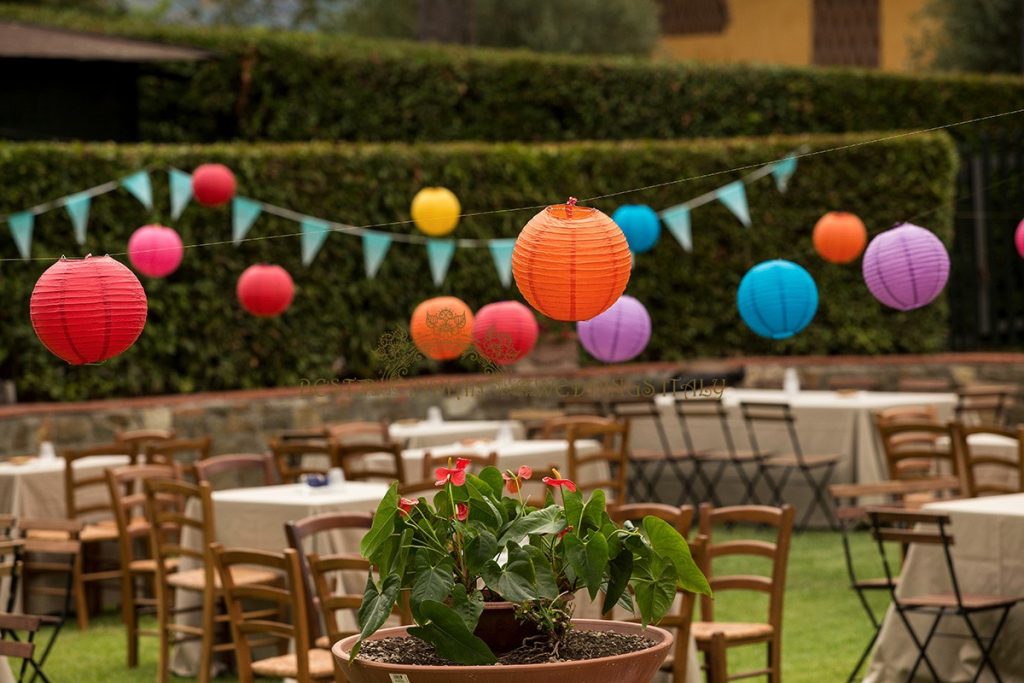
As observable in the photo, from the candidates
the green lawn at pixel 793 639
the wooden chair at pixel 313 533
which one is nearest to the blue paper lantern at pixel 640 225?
the green lawn at pixel 793 639

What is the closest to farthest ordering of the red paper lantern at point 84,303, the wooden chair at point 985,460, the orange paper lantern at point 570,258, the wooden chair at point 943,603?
the orange paper lantern at point 570,258, the red paper lantern at point 84,303, the wooden chair at point 943,603, the wooden chair at point 985,460

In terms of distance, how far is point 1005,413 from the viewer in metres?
13.1

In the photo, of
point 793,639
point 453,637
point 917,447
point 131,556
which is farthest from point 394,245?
point 453,637

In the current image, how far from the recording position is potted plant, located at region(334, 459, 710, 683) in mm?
3123

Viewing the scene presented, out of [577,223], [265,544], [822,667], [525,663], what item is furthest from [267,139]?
[525,663]

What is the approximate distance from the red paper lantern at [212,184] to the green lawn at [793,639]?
11.0 feet

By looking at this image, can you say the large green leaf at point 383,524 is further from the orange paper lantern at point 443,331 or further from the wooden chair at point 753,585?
the orange paper lantern at point 443,331

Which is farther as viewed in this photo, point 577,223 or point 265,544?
point 265,544

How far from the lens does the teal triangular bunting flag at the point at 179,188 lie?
36.0 ft

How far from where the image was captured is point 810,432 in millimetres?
10867

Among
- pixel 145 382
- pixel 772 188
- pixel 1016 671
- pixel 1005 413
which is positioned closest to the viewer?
pixel 1016 671

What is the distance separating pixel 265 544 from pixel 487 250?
6587 mm

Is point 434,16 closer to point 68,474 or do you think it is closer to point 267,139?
point 267,139

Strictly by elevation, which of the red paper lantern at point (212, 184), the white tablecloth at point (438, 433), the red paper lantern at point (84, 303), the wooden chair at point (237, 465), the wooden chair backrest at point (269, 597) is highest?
the red paper lantern at point (212, 184)
